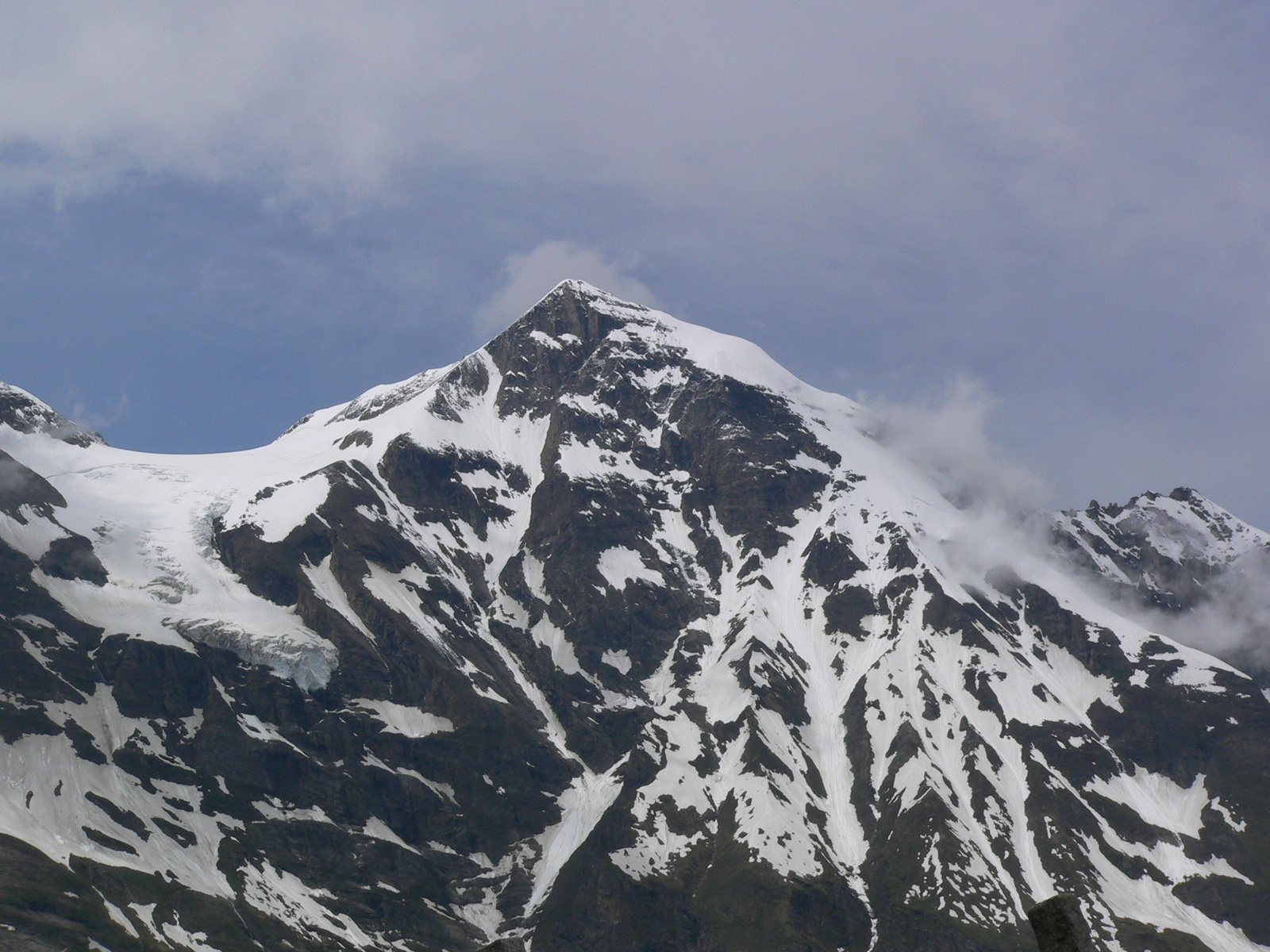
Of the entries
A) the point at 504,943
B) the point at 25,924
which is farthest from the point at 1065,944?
the point at 25,924

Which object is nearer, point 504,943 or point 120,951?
point 504,943

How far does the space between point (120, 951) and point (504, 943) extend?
213415mm

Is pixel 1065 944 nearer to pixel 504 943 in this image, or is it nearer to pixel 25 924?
pixel 504 943

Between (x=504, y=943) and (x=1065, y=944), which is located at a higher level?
(x=1065, y=944)

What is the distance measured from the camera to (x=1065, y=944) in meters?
13.9

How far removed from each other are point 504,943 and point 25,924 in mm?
211983

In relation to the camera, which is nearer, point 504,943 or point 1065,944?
point 1065,944

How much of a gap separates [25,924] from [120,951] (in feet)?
51.1

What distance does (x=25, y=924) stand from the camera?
630 ft

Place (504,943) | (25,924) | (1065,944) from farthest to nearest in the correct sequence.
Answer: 1. (25,924)
2. (504,943)
3. (1065,944)

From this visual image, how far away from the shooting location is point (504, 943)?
50.3 feet

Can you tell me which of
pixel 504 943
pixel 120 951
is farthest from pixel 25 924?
pixel 504 943

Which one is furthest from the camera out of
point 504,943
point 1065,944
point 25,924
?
point 25,924

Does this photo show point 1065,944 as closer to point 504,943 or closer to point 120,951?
point 504,943
